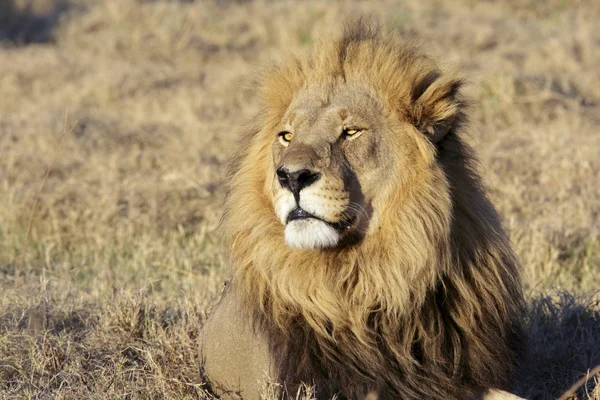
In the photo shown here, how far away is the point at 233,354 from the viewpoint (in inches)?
133

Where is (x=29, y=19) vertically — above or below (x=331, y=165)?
below

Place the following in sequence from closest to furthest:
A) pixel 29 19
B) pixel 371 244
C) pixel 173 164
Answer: pixel 371 244, pixel 173 164, pixel 29 19

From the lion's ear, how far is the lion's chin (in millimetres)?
490

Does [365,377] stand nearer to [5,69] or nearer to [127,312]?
[127,312]

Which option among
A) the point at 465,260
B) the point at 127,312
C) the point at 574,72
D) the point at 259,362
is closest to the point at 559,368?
the point at 465,260

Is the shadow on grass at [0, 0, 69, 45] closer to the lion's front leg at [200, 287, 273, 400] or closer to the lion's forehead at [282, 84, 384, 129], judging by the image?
the lion's front leg at [200, 287, 273, 400]

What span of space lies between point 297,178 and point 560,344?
1.98 metres

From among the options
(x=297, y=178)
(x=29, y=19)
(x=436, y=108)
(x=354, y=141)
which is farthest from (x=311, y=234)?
(x=29, y=19)

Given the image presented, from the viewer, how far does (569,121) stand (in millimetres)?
7738

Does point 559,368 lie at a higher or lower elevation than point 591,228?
lower

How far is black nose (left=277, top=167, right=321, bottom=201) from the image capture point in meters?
2.85

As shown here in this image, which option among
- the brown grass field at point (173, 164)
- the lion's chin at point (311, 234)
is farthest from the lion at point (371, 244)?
the brown grass field at point (173, 164)

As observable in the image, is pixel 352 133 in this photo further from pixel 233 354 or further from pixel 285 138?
pixel 233 354

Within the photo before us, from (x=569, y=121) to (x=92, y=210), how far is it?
13.4 feet
